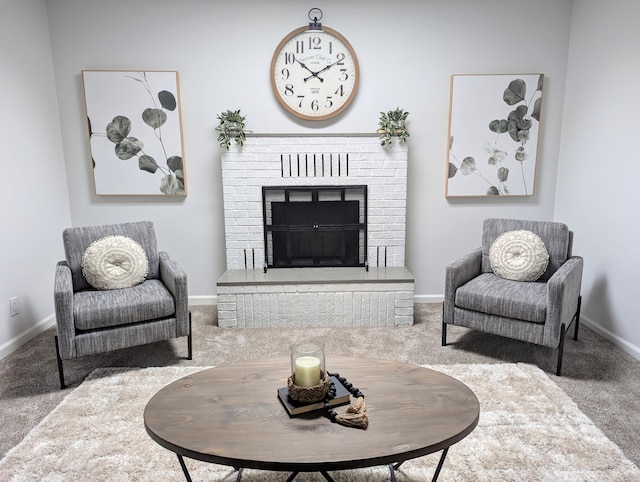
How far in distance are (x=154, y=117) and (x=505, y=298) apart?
295cm

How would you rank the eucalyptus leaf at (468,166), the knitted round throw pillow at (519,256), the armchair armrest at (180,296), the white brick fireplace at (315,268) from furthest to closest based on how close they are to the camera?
1. the eucalyptus leaf at (468,166)
2. the white brick fireplace at (315,268)
3. the knitted round throw pillow at (519,256)
4. the armchair armrest at (180,296)

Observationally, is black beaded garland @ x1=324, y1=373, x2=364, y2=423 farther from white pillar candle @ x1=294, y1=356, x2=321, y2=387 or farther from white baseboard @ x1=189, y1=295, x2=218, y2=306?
white baseboard @ x1=189, y1=295, x2=218, y2=306

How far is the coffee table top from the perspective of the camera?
3.94 ft

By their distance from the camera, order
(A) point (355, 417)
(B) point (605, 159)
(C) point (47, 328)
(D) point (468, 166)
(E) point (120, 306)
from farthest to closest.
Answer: (D) point (468, 166), (C) point (47, 328), (B) point (605, 159), (E) point (120, 306), (A) point (355, 417)

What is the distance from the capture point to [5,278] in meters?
2.85

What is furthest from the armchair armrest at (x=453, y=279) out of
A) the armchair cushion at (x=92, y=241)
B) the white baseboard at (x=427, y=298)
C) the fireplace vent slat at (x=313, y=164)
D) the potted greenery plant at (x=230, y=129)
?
the armchair cushion at (x=92, y=241)

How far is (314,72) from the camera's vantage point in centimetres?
346

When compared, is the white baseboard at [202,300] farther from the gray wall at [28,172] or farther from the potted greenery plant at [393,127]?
the potted greenery plant at [393,127]

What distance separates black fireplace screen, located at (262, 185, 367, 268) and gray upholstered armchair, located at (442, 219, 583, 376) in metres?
0.95

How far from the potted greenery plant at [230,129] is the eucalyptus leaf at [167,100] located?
1.46 ft

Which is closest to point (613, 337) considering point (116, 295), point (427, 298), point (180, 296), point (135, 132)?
point (427, 298)

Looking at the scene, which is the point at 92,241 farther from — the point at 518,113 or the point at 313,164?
the point at 518,113

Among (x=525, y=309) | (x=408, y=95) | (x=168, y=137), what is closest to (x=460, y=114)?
(x=408, y=95)

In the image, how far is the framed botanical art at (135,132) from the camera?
342 cm
